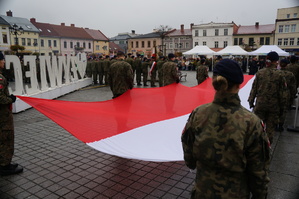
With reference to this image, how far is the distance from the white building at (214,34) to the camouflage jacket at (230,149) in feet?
220

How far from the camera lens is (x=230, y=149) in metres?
1.78

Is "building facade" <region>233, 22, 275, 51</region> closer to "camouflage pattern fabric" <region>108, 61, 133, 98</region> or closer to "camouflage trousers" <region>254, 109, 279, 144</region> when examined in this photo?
"camouflage pattern fabric" <region>108, 61, 133, 98</region>

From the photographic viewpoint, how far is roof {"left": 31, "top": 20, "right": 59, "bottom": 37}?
58938mm

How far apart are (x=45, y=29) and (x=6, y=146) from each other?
6290cm

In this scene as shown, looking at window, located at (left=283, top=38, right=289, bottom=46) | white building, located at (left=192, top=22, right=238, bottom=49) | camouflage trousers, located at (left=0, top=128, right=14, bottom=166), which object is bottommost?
camouflage trousers, located at (left=0, top=128, right=14, bottom=166)

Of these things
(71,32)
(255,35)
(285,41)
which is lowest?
(285,41)

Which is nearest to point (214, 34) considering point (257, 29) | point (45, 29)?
point (257, 29)

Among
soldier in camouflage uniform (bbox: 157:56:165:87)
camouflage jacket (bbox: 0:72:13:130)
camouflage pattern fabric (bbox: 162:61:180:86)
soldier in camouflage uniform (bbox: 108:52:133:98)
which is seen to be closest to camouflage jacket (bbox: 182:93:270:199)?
camouflage jacket (bbox: 0:72:13:130)

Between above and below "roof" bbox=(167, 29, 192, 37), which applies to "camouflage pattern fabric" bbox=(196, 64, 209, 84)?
below

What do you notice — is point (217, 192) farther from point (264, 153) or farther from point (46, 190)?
point (46, 190)

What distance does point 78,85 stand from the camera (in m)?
14.8

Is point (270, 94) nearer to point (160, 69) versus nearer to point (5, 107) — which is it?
point (5, 107)

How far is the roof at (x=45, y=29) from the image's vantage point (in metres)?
58.9

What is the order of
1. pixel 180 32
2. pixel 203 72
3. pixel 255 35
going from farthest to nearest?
pixel 180 32, pixel 255 35, pixel 203 72
